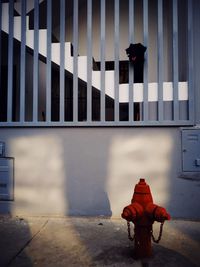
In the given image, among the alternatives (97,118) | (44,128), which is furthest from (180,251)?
(97,118)

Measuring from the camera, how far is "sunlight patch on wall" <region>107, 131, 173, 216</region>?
3785 mm

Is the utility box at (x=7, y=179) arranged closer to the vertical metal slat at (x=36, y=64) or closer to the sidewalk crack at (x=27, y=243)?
the sidewalk crack at (x=27, y=243)

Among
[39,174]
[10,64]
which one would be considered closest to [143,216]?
[39,174]

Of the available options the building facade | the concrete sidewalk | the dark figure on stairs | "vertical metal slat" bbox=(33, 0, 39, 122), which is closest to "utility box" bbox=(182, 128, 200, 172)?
the building facade

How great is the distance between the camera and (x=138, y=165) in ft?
12.5

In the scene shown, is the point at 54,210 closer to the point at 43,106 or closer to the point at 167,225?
the point at 167,225

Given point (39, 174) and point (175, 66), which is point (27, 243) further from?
point (175, 66)

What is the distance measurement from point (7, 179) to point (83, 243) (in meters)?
1.74

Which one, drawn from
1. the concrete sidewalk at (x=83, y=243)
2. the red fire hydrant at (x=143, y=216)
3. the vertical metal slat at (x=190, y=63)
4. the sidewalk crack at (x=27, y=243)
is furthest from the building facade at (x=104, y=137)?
the red fire hydrant at (x=143, y=216)

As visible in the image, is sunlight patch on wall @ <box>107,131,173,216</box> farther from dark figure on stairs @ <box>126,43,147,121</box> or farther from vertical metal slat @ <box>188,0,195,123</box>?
dark figure on stairs @ <box>126,43,147,121</box>

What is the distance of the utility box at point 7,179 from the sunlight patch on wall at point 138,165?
5.04ft

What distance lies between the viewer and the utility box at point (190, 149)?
12.2 feet

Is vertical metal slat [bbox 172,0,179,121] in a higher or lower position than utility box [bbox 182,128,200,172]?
higher

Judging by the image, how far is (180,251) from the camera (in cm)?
271
